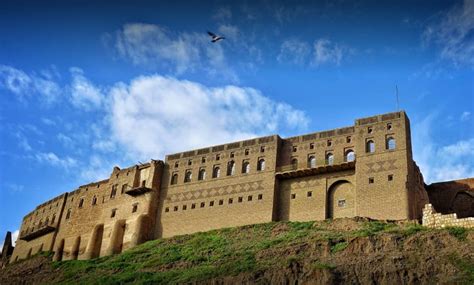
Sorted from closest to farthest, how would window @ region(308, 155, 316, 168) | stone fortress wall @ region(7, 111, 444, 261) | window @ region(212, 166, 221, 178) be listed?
stone fortress wall @ region(7, 111, 444, 261) < window @ region(308, 155, 316, 168) < window @ region(212, 166, 221, 178)

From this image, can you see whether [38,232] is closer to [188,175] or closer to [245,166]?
[188,175]

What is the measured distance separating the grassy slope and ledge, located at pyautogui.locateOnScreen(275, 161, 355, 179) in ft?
15.0

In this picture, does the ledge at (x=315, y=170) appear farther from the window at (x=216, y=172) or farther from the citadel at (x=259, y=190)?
the window at (x=216, y=172)

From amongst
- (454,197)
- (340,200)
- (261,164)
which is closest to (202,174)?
(261,164)

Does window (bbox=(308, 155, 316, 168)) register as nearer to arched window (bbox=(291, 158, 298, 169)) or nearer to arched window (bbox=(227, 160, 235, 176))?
arched window (bbox=(291, 158, 298, 169))

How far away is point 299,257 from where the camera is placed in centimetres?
3709

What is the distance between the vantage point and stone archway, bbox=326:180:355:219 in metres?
44.8

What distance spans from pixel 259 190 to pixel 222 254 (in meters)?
8.49

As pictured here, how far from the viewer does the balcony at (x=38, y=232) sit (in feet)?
200

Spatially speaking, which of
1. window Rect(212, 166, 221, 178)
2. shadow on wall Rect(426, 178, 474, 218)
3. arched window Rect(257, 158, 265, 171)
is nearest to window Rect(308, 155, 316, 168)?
arched window Rect(257, 158, 265, 171)

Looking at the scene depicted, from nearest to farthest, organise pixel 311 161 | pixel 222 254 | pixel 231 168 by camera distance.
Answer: pixel 222 254 → pixel 311 161 → pixel 231 168

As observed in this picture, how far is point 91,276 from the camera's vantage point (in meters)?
45.2

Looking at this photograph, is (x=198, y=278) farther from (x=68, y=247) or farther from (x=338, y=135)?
(x=68, y=247)

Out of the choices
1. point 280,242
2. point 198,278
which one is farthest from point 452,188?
point 198,278
